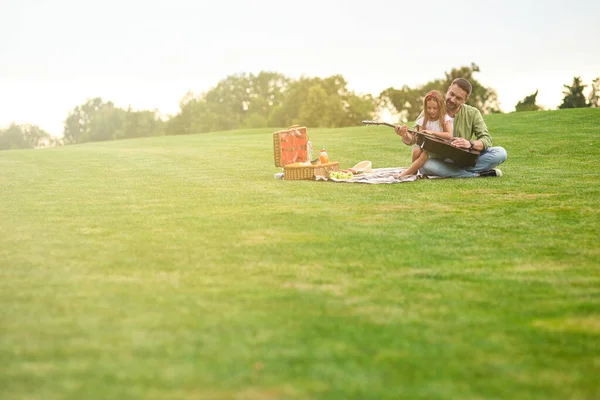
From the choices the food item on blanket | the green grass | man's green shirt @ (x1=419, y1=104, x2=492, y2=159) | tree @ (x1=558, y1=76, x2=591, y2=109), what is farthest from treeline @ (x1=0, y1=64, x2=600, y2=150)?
the green grass

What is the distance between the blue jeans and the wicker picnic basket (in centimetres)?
150

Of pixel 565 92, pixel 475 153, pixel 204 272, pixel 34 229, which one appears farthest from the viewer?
pixel 565 92

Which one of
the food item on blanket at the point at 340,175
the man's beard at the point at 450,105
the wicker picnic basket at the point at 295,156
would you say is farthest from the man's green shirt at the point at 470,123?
the wicker picnic basket at the point at 295,156

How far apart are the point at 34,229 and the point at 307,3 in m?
48.7

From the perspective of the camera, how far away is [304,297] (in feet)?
11.5

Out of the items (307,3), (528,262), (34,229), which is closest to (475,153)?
(528,262)

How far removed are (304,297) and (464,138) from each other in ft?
22.7

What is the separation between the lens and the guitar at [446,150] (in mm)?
9383

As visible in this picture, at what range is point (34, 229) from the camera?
5797 mm

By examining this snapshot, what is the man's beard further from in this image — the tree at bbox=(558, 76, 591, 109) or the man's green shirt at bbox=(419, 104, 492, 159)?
the tree at bbox=(558, 76, 591, 109)

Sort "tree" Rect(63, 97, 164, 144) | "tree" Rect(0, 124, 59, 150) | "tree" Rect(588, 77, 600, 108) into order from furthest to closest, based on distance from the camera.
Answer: "tree" Rect(0, 124, 59, 150) → "tree" Rect(63, 97, 164, 144) → "tree" Rect(588, 77, 600, 108)

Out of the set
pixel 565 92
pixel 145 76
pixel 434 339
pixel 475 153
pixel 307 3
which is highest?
pixel 307 3

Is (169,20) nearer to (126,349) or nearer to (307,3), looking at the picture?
(307,3)

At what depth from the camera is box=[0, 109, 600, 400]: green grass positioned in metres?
2.47
